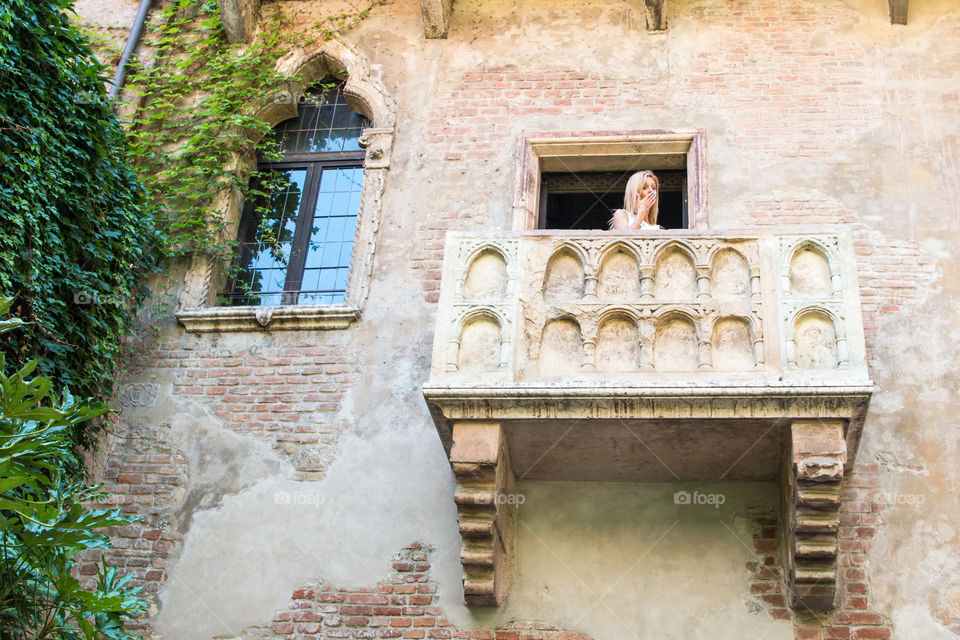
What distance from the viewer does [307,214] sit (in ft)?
29.2

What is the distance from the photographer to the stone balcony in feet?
20.1

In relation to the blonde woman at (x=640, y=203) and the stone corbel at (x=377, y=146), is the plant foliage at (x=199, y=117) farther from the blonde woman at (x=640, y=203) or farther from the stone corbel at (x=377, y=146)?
the blonde woman at (x=640, y=203)

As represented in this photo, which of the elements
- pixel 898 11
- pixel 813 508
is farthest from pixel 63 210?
pixel 898 11

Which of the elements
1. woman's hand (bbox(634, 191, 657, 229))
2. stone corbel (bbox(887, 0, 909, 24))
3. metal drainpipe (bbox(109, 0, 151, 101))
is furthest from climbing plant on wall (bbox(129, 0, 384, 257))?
stone corbel (bbox(887, 0, 909, 24))

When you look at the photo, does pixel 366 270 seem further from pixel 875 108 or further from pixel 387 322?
pixel 875 108

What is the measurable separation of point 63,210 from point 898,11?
6768 millimetres

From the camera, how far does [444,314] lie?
6605 millimetres

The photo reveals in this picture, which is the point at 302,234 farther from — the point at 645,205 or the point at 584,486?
the point at 584,486

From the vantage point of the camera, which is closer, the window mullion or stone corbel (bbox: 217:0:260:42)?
the window mullion

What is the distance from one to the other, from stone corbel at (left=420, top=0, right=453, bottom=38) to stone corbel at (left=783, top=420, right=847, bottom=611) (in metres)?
4.93

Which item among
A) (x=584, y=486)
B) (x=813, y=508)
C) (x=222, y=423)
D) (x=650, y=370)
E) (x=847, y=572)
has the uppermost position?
(x=650, y=370)

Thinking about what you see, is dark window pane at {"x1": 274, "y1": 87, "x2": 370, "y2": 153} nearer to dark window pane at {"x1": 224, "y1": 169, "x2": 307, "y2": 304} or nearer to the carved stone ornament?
dark window pane at {"x1": 224, "y1": 169, "x2": 307, "y2": 304}

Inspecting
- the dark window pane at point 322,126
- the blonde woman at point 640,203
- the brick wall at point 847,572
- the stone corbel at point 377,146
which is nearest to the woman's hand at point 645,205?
the blonde woman at point 640,203

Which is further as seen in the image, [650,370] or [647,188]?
[647,188]
